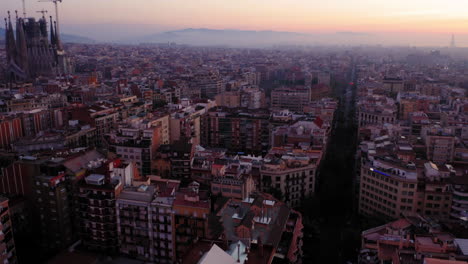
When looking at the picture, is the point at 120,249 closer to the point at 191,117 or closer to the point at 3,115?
the point at 191,117

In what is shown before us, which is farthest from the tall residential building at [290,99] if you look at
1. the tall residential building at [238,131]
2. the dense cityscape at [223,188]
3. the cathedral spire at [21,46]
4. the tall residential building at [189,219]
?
the tall residential building at [189,219]

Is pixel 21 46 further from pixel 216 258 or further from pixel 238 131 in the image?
pixel 216 258

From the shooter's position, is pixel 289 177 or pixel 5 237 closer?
pixel 5 237

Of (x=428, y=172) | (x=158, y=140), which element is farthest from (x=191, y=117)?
(x=428, y=172)

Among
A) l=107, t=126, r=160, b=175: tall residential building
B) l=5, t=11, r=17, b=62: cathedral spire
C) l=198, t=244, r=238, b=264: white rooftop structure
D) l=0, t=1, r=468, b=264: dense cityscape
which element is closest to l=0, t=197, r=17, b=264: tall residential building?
l=0, t=1, r=468, b=264: dense cityscape

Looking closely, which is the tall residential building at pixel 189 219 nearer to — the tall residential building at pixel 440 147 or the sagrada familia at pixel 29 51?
the tall residential building at pixel 440 147

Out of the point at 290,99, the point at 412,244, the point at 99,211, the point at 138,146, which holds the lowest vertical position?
the point at 412,244

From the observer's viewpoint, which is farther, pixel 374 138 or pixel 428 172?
pixel 374 138

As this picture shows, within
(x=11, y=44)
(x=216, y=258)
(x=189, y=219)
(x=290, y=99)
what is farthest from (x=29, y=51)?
(x=216, y=258)
